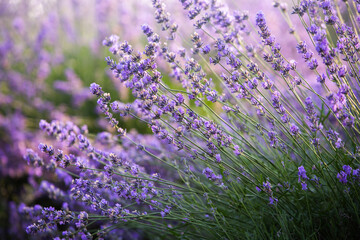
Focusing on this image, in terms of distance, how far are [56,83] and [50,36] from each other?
161 centimetres

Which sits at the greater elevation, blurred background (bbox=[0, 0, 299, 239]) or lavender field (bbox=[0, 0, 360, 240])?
blurred background (bbox=[0, 0, 299, 239])

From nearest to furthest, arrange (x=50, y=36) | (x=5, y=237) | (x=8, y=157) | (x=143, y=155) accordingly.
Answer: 1. (x=143, y=155)
2. (x=5, y=237)
3. (x=8, y=157)
4. (x=50, y=36)

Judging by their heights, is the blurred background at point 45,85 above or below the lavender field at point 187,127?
above

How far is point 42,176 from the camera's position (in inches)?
135

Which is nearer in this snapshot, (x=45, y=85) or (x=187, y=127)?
(x=187, y=127)

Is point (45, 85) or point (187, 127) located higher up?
point (45, 85)

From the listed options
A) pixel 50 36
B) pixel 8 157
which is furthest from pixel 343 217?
pixel 50 36

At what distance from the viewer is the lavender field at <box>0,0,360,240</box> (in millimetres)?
1537

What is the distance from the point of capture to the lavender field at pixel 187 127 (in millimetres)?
1537

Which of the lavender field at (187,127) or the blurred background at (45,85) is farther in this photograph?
the blurred background at (45,85)

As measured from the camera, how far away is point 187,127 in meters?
1.57

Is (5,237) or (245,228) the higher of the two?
(5,237)

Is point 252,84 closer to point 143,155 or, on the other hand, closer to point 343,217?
point 343,217

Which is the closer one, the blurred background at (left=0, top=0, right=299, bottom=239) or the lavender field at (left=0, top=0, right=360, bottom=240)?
the lavender field at (left=0, top=0, right=360, bottom=240)
